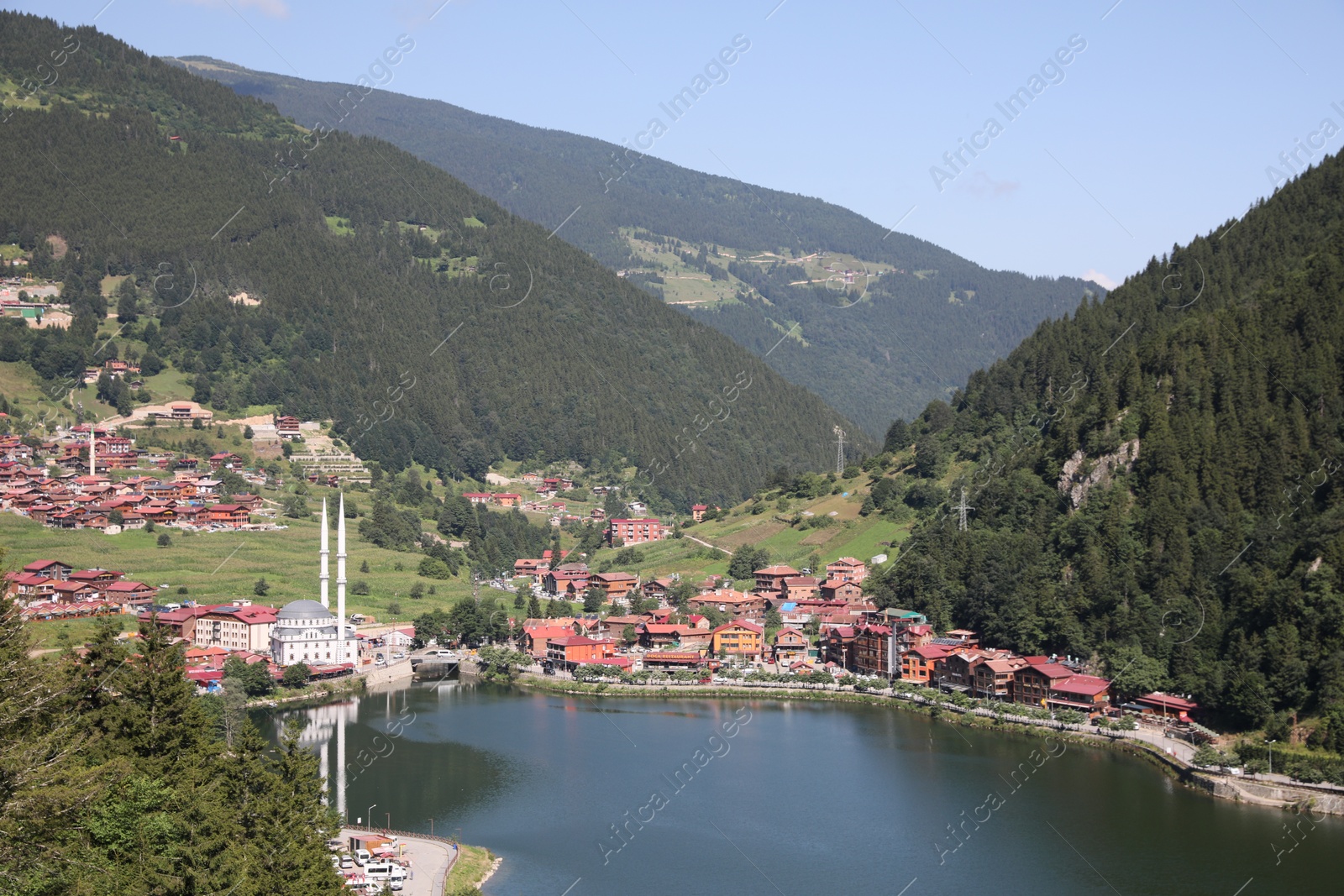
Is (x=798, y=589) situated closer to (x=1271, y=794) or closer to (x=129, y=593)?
(x=129, y=593)

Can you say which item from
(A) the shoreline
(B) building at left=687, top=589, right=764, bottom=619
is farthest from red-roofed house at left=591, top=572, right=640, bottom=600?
(A) the shoreline

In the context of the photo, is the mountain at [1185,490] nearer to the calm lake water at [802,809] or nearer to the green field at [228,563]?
the calm lake water at [802,809]

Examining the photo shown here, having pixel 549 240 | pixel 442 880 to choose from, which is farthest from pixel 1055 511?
pixel 549 240

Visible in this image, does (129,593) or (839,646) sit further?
(129,593)

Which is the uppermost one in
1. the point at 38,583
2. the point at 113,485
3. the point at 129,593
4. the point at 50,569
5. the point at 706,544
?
the point at 113,485

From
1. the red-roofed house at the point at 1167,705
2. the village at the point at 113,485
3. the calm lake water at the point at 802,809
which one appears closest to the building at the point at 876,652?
the calm lake water at the point at 802,809

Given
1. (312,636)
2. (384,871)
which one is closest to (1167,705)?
(384,871)

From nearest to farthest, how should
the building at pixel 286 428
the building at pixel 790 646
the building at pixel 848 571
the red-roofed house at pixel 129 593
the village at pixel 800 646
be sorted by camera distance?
the village at pixel 800 646 < the red-roofed house at pixel 129 593 < the building at pixel 790 646 < the building at pixel 848 571 < the building at pixel 286 428

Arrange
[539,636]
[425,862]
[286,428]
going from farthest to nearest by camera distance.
→ [286,428]
[539,636]
[425,862]
